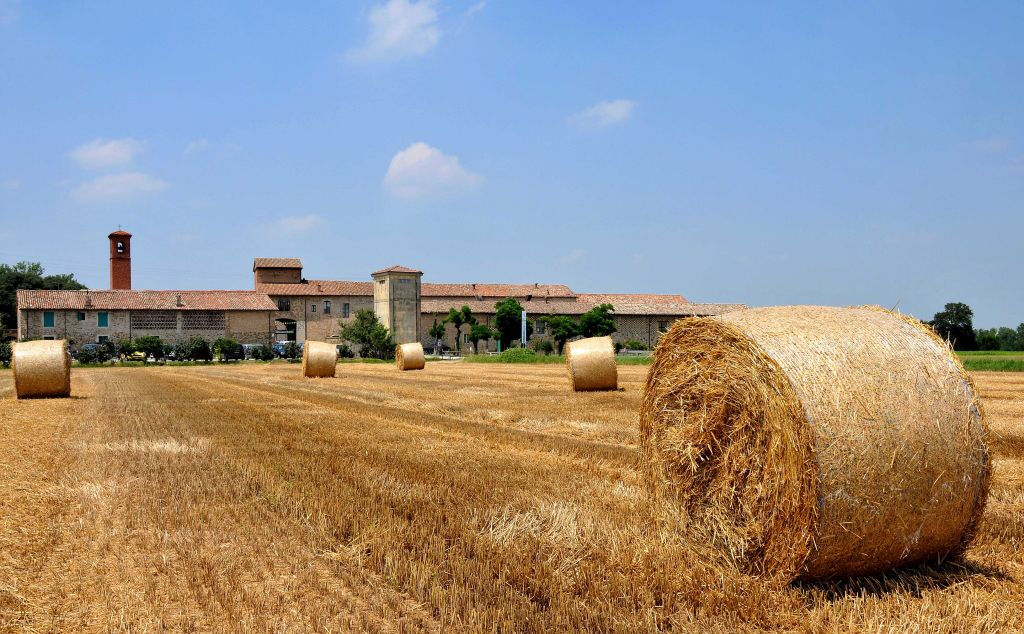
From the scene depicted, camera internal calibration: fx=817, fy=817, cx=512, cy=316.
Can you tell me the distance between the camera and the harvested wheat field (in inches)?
174

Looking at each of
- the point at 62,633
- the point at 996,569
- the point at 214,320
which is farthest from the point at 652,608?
the point at 214,320

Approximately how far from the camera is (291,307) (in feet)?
274

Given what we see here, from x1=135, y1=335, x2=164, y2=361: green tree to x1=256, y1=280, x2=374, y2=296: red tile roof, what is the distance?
19824 millimetres

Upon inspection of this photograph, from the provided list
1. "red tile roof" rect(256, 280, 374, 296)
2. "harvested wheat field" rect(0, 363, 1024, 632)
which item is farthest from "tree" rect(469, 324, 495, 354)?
"harvested wheat field" rect(0, 363, 1024, 632)

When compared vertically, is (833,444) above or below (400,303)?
below

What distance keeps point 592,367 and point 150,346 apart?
5028 cm

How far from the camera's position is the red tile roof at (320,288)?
8325cm

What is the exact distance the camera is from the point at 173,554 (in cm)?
547

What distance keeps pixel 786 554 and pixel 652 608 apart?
1.15 metres

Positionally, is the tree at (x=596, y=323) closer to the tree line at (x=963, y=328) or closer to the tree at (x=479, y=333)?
the tree at (x=479, y=333)

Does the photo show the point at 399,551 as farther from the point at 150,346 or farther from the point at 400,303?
the point at 400,303

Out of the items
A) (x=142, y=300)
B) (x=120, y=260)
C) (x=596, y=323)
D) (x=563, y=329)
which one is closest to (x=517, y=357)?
(x=563, y=329)

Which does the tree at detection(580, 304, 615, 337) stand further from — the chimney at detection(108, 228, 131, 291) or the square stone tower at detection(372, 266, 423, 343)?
the chimney at detection(108, 228, 131, 291)

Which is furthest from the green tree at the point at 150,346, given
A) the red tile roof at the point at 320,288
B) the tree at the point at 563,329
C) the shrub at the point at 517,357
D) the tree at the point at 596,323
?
the tree at the point at 596,323
